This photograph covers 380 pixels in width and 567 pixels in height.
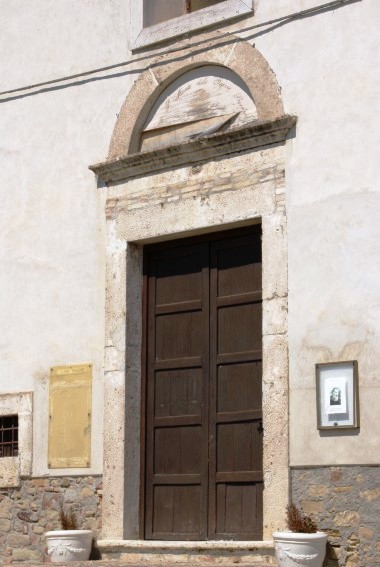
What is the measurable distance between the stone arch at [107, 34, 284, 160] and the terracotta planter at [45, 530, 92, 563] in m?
3.21

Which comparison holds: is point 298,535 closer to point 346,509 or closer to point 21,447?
point 346,509

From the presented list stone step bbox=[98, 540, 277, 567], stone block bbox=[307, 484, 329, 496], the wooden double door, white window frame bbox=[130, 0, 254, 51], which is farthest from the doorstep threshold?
white window frame bbox=[130, 0, 254, 51]

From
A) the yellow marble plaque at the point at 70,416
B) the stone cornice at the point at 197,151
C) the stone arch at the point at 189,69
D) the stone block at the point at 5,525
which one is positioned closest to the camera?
the stone cornice at the point at 197,151

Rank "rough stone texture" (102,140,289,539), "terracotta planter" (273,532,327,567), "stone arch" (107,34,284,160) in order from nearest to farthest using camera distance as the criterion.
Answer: "terracotta planter" (273,532,327,567), "rough stone texture" (102,140,289,539), "stone arch" (107,34,284,160)

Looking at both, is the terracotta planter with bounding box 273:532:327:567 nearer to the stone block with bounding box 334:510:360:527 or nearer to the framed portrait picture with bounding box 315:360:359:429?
the stone block with bounding box 334:510:360:527

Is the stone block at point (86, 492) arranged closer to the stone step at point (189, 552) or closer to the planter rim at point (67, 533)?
the planter rim at point (67, 533)

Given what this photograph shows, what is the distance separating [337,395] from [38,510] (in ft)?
10.1

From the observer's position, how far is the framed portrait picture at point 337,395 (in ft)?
28.4

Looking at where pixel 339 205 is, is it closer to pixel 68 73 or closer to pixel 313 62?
pixel 313 62

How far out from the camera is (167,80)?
1027 cm

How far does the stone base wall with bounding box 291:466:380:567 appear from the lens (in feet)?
27.6

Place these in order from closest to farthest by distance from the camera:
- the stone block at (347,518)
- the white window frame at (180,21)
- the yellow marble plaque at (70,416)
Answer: the stone block at (347,518) < the white window frame at (180,21) < the yellow marble plaque at (70,416)

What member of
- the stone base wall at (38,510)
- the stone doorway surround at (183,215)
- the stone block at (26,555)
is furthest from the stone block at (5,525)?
the stone doorway surround at (183,215)

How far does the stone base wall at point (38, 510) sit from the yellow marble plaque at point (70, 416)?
181 mm
